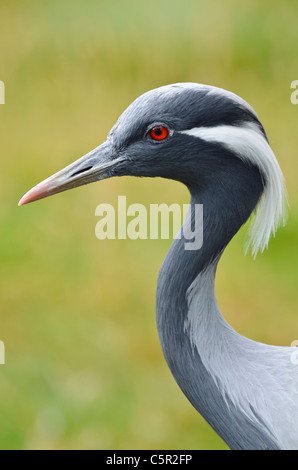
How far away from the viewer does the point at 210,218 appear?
2328mm

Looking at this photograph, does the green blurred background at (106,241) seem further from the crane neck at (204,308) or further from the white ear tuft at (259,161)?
the white ear tuft at (259,161)

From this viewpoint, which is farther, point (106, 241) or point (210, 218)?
point (106, 241)

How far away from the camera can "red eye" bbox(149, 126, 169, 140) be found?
7.40 feet

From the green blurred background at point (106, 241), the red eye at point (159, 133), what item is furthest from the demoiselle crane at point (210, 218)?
the green blurred background at point (106, 241)

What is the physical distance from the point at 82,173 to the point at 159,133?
0.29 metres

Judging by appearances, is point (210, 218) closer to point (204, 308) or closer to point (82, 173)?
point (204, 308)

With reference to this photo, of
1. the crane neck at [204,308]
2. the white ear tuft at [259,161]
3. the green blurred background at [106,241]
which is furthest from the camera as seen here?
the green blurred background at [106,241]

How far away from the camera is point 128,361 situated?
486 cm

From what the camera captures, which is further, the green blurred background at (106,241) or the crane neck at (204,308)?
the green blurred background at (106,241)

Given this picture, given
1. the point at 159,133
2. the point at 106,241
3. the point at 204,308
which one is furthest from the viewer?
the point at 106,241

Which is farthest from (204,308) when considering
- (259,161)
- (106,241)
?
(106,241)

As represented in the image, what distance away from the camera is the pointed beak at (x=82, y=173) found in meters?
2.35

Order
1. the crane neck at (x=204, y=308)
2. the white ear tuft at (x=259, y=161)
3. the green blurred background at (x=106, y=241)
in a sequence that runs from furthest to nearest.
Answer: the green blurred background at (x=106, y=241) < the crane neck at (x=204, y=308) < the white ear tuft at (x=259, y=161)
